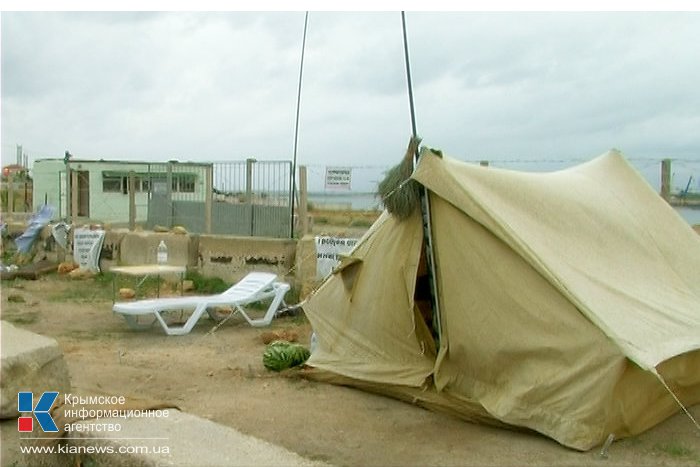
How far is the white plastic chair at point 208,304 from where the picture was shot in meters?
9.27

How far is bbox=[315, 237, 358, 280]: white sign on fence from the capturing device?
36.4 feet

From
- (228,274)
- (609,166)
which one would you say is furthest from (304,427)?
(228,274)

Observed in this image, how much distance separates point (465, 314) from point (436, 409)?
832 mm

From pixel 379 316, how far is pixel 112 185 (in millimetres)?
26438

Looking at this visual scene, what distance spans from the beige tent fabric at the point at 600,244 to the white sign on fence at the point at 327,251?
432 centimetres

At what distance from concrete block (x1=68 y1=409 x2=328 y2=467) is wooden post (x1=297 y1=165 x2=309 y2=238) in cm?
828

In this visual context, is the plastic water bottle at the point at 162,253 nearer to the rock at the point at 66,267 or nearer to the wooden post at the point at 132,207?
the wooden post at the point at 132,207

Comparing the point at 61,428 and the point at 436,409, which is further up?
the point at 61,428

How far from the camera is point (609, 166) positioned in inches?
319

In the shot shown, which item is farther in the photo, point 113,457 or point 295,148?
point 295,148

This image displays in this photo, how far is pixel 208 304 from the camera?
956cm

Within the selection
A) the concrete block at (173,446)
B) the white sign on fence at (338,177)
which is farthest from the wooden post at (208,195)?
the concrete block at (173,446)

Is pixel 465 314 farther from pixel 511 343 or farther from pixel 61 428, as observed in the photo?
pixel 61 428

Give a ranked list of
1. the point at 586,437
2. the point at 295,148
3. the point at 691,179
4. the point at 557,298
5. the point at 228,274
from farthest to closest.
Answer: the point at 228,274 → the point at 295,148 → the point at 691,179 → the point at 557,298 → the point at 586,437
